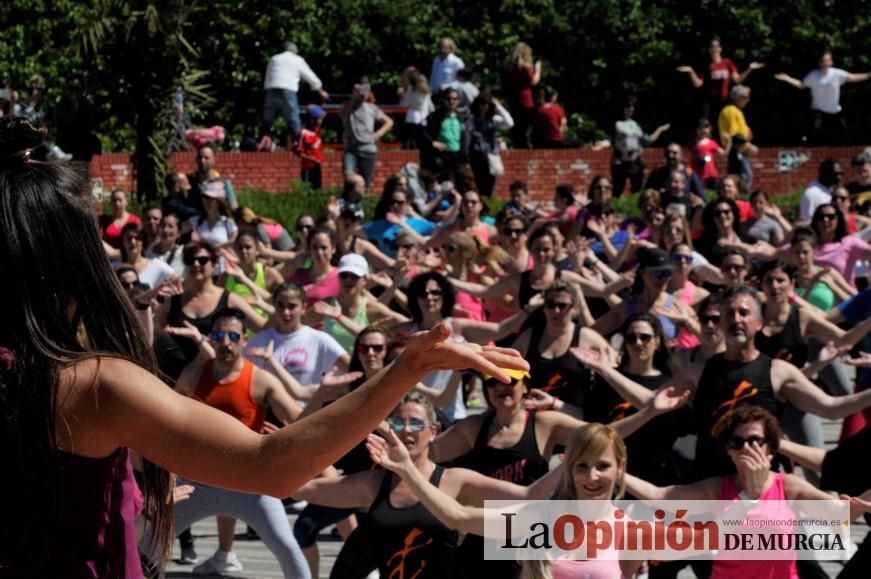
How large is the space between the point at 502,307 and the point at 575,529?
196 inches

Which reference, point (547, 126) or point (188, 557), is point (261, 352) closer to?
point (188, 557)

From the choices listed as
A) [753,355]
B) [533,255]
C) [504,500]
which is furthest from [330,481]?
[533,255]

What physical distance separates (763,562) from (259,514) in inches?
93.4

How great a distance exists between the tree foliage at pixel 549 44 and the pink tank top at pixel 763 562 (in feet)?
61.4

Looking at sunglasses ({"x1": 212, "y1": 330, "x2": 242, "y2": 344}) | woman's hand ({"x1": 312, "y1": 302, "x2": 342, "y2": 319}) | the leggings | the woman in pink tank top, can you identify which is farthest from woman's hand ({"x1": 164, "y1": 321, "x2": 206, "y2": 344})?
the woman in pink tank top

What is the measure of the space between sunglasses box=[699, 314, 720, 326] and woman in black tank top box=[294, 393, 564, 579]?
1.99 m

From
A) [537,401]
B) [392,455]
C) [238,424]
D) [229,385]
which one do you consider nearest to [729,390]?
[537,401]

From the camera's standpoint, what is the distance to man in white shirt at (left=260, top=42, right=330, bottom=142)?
19062 mm

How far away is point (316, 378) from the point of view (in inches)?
374

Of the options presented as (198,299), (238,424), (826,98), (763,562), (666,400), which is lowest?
(826,98)

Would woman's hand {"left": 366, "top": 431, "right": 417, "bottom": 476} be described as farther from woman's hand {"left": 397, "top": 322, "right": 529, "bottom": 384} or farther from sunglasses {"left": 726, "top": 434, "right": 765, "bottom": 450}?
woman's hand {"left": 397, "top": 322, "right": 529, "bottom": 384}

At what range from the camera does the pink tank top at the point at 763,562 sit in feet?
21.1

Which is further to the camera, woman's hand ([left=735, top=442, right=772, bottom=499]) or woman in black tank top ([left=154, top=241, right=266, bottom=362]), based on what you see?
woman in black tank top ([left=154, top=241, right=266, bottom=362])

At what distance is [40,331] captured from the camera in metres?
2.48
